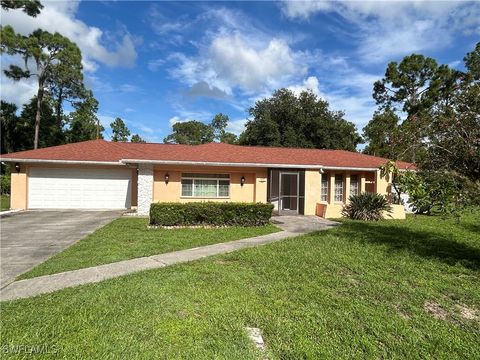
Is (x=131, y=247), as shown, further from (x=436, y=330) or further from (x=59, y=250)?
(x=436, y=330)

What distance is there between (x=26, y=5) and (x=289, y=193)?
1693cm

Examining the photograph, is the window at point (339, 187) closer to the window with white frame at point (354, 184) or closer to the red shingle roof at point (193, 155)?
the window with white frame at point (354, 184)

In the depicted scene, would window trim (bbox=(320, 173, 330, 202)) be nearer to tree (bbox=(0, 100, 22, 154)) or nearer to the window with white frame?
the window with white frame

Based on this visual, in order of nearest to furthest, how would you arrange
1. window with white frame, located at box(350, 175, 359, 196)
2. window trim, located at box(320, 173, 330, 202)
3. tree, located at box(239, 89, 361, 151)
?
window trim, located at box(320, 173, 330, 202), window with white frame, located at box(350, 175, 359, 196), tree, located at box(239, 89, 361, 151)

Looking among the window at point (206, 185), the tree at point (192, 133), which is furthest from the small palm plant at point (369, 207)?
the tree at point (192, 133)

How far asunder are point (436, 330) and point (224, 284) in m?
3.21

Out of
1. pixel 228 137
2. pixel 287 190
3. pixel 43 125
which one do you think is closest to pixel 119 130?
pixel 228 137

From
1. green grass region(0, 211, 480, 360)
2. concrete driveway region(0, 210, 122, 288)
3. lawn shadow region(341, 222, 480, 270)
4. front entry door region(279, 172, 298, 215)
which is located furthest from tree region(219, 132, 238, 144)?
green grass region(0, 211, 480, 360)

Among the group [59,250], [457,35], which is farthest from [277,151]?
[59,250]

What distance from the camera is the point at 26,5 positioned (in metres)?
17.2

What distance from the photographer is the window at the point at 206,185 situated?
16.6 metres

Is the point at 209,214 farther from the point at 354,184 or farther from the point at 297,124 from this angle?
the point at 297,124

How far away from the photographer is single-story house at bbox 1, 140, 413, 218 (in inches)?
638

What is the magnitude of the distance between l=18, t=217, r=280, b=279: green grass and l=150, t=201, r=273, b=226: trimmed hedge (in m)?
0.53
